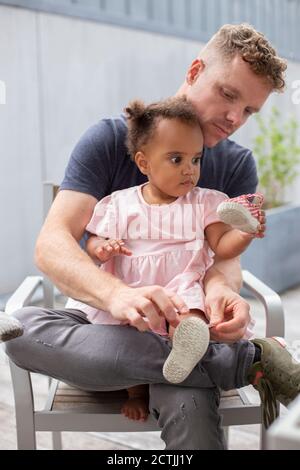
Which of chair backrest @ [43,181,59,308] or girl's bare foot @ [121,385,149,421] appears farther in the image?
chair backrest @ [43,181,59,308]

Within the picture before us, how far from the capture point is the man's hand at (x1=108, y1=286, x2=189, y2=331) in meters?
0.94

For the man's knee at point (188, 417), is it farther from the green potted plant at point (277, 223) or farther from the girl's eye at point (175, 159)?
the green potted plant at point (277, 223)

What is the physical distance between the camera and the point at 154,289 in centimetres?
95

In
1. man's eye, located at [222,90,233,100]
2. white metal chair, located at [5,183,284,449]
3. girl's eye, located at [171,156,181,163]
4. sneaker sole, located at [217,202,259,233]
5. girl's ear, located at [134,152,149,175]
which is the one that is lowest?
white metal chair, located at [5,183,284,449]

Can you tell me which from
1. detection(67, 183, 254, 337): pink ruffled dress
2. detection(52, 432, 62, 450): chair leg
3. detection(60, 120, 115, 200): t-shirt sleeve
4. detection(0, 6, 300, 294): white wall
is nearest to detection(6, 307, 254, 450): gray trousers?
detection(67, 183, 254, 337): pink ruffled dress

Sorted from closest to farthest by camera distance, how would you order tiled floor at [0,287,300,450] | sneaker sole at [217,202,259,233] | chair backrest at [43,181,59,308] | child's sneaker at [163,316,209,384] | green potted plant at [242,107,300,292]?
1. child's sneaker at [163,316,209,384]
2. sneaker sole at [217,202,259,233]
3. chair backrest at [43,181,59,308]
4. tiled floor at [0,287,300,450]
5. green potted plant at [242,107,300,292]

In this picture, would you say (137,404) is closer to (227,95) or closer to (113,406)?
(113,406)

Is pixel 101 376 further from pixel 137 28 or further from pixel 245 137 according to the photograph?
pixel 245 137

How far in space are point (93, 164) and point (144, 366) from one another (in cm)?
48

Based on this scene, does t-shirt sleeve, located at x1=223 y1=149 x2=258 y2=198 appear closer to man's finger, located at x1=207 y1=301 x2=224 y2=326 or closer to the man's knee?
man's finger, located at x1=207 y1=301 x2=224 y2=326

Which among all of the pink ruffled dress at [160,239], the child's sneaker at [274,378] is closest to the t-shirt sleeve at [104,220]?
the pink ruffled dress at [160,239]

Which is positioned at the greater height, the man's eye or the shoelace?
the man's eye

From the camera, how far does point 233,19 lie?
360 centimetres

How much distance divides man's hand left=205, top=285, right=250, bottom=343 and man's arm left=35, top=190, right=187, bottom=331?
0.33ft
